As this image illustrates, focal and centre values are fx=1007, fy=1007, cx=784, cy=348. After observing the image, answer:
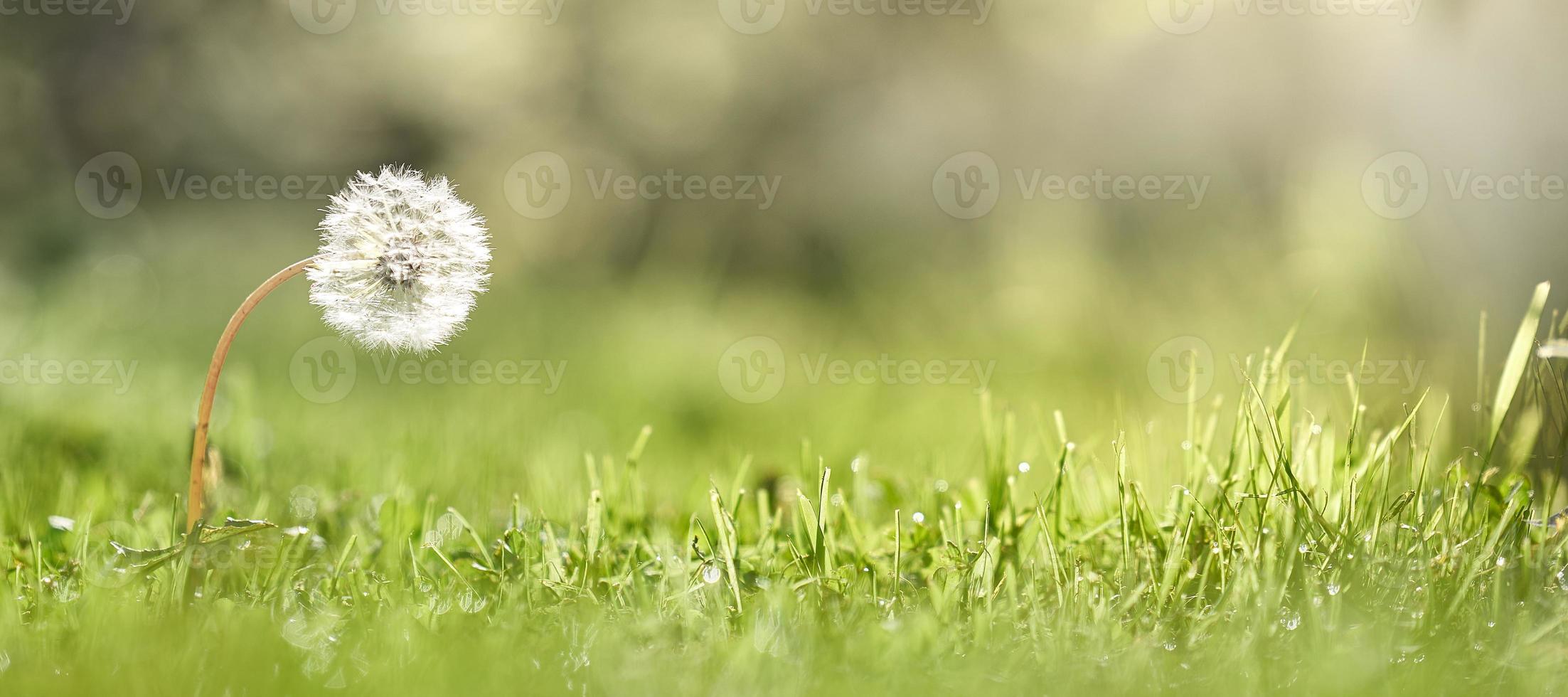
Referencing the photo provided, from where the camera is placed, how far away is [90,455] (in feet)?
7.72

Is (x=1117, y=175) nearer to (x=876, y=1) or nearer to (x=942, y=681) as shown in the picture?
(x=876, y=1)

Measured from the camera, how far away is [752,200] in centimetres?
391

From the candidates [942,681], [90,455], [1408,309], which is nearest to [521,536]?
[942,681]

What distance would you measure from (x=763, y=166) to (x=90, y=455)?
240cm
